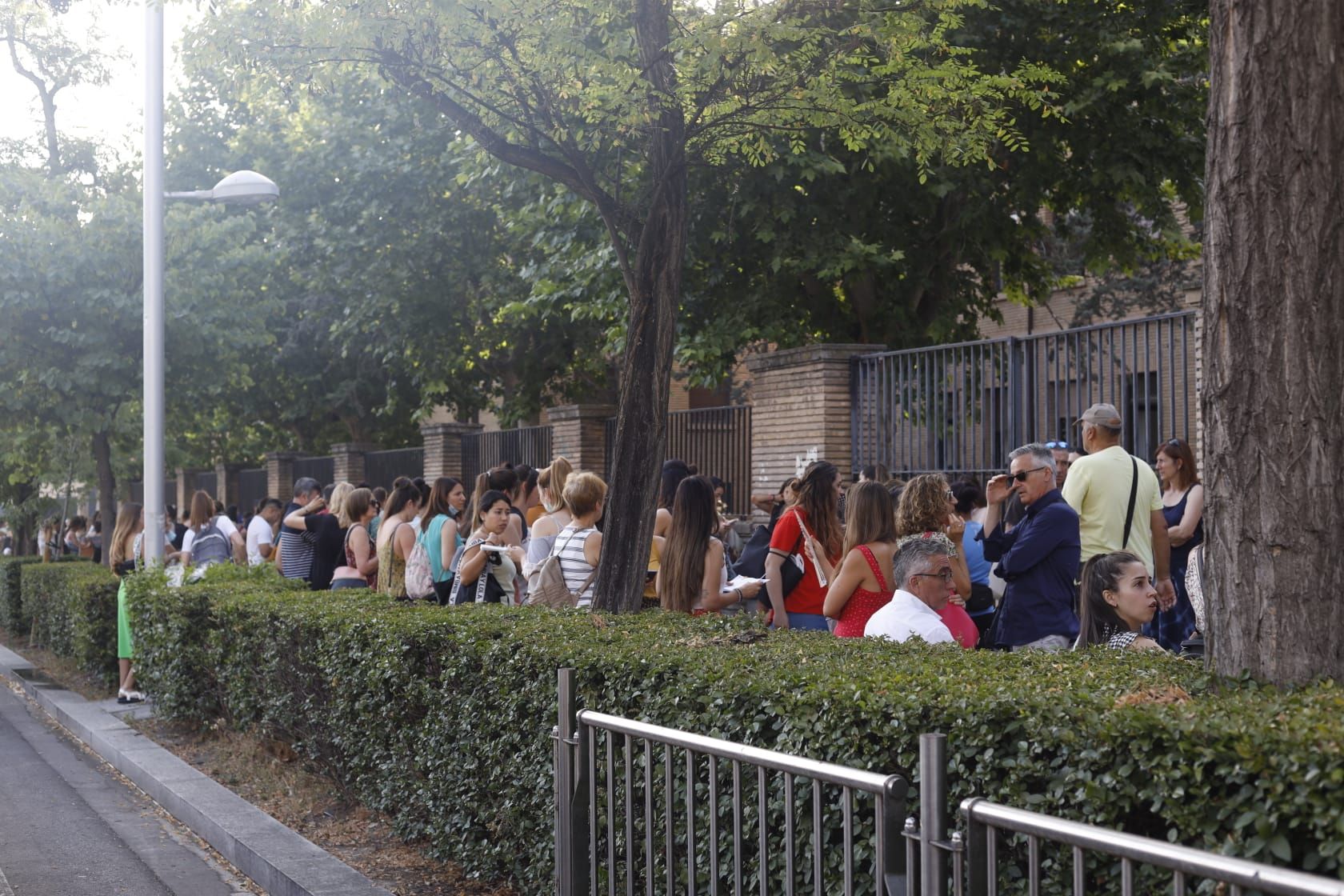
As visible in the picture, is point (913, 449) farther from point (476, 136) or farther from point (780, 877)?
point (780, 877)

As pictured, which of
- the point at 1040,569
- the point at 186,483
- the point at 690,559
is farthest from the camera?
the point at 186,483

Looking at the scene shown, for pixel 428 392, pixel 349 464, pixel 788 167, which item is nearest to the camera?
pixel 788 167

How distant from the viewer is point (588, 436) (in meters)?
20.8

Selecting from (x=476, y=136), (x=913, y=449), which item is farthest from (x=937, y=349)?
(x=476, y=136)

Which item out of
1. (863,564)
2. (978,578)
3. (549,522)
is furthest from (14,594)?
(863,564)

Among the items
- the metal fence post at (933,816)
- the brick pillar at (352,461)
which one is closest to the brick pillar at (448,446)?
the brick pillar at (352,461)

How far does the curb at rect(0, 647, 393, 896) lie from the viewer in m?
6.45

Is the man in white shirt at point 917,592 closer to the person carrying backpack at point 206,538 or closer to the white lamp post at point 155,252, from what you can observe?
the person carrying backpack at point 206,538

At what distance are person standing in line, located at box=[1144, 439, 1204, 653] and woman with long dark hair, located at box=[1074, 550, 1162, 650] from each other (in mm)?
3476

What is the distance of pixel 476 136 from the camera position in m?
8.14

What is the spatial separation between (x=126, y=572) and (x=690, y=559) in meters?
8.16

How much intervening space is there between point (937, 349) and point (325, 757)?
26.6 feet

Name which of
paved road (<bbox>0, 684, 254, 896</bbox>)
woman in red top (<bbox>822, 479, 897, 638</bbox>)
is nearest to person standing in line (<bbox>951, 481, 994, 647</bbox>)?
woman in red top (<bbox>822, 479, 897, 638</bbox>)

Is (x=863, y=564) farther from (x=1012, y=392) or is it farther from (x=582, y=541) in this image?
(x=1012, y=392)
